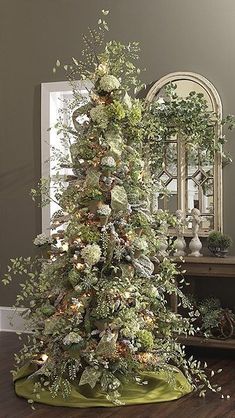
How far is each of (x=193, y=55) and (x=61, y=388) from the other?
300 centimetres

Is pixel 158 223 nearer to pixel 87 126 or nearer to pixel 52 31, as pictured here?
pixel 87 126

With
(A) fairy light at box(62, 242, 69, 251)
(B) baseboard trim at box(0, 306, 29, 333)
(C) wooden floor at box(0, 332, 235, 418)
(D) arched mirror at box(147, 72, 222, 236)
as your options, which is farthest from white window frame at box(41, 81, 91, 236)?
(C) wooden floor at box(0, 332, 235, 418)

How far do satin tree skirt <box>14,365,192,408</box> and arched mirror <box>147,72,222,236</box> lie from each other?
1.60m

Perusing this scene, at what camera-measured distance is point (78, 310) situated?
4.81m

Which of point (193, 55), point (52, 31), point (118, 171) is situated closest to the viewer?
point (118, 171)

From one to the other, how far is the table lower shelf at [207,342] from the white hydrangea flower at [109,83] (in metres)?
2.12

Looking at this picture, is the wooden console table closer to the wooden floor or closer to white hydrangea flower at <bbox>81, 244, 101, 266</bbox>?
the wooden floor

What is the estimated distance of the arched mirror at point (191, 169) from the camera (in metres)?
6.13

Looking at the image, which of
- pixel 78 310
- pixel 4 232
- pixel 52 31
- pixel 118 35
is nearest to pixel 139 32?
pixel 118 35

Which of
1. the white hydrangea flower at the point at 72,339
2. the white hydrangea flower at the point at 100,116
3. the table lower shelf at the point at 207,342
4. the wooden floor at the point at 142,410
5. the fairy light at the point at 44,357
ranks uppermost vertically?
the white hydrangea flower at the point at 100,116

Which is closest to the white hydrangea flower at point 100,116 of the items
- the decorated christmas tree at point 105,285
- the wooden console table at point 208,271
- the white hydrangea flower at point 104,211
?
the decorated christmas tree at point 105,285

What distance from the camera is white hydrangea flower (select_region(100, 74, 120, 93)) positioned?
491 centimetres

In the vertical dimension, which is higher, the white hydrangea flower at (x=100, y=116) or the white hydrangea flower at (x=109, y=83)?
A: the white hydrangea flower at (x=109, y=83)

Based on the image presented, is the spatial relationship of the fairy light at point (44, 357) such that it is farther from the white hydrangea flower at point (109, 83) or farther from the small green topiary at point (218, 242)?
the white hydrangea flower at point (109, 83)
